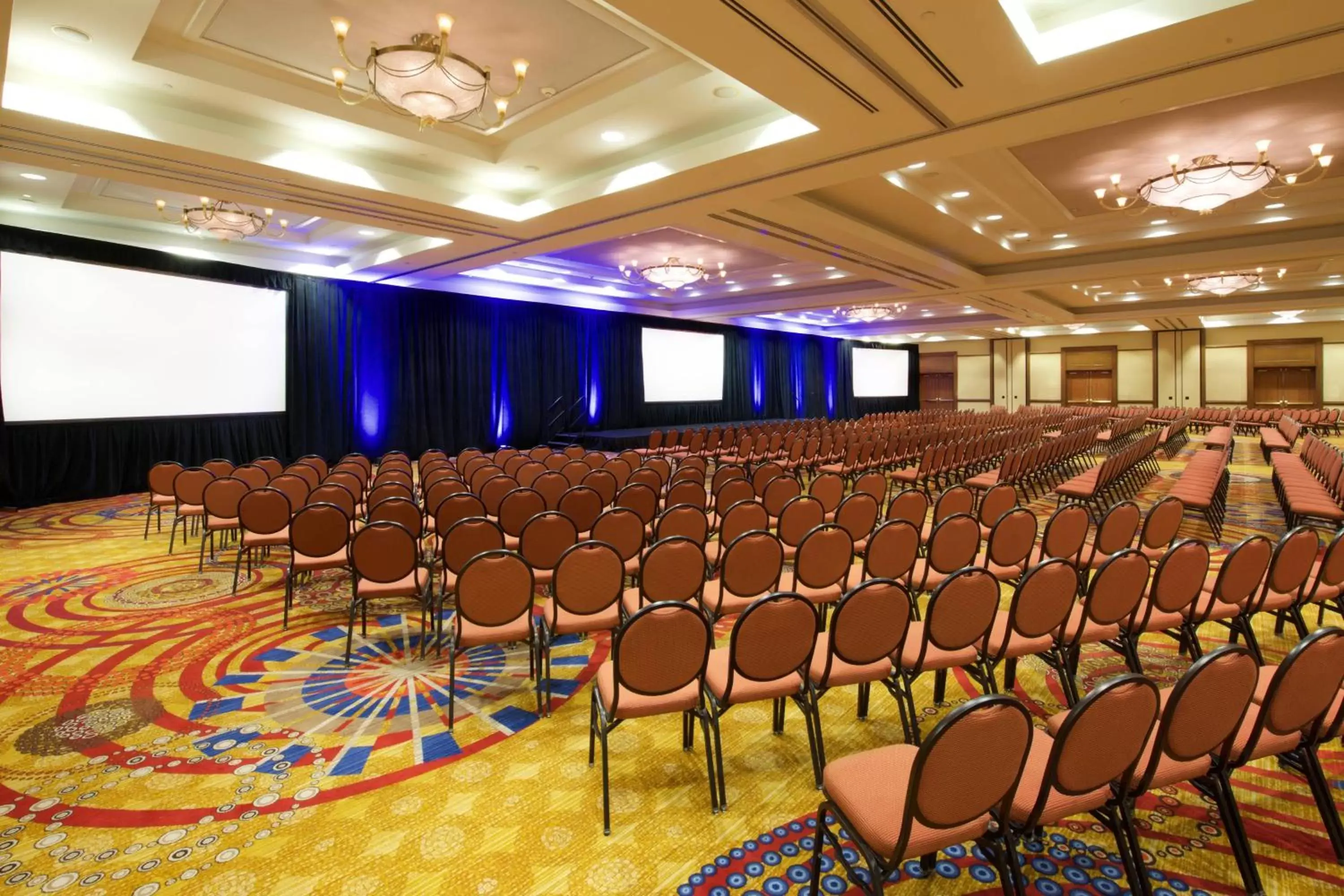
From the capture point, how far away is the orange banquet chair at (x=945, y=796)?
172 cm

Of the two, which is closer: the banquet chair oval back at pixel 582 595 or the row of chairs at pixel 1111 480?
the banquet chair oval back at pixel 582 595

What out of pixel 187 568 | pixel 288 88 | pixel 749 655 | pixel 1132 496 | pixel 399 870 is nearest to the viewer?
pixel 399 870

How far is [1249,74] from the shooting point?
4395 millimetres

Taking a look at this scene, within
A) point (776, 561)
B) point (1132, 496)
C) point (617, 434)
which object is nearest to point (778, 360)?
point (617, 434)

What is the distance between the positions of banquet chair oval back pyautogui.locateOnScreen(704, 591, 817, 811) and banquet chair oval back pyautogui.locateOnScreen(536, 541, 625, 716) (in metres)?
0.89

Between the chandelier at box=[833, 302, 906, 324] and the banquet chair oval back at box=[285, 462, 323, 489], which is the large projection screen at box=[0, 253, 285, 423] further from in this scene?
the chandelier at box=[833, 302, 906, 324]

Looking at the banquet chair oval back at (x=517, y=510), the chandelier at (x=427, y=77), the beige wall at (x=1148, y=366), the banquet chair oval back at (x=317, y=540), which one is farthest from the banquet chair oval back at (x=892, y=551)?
the beige wall at (x=1148, y=366)

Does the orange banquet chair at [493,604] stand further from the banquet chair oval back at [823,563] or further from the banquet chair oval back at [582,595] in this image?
the banquet chair oval back at [823,563]

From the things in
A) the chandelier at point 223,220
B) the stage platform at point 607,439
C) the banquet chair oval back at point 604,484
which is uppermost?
the chandelier at point 223,220

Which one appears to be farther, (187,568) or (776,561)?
(187,568)

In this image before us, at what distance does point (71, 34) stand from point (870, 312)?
58.0 feet

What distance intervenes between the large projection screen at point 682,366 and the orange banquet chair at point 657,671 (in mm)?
16196

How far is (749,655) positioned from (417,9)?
190 inches

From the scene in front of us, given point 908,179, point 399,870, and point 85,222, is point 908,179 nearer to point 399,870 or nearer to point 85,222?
point 399,870
